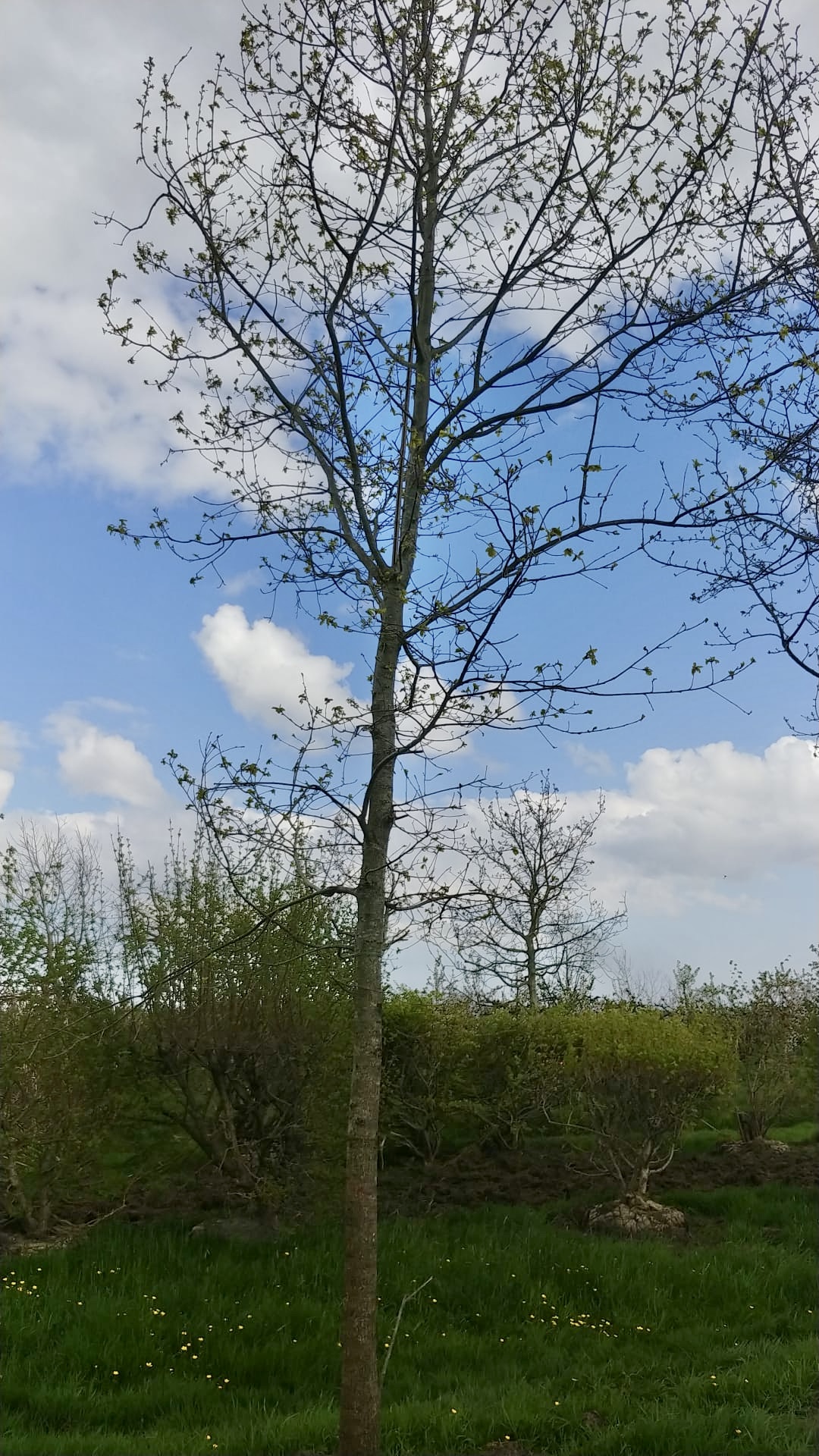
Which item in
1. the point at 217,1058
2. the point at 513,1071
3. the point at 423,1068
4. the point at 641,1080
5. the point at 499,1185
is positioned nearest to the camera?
the point at 217,1058

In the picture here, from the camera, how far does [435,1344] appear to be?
21.3ft

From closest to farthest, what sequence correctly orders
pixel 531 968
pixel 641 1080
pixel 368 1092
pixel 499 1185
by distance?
1. pixel 368 1092
2. pixel 641 1080
3. pixel 499 1185
4. pixel 531 968

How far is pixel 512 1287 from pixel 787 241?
730 cm

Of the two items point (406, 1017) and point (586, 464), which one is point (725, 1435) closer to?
point (586, 464)

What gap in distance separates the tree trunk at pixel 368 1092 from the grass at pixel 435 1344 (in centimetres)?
94

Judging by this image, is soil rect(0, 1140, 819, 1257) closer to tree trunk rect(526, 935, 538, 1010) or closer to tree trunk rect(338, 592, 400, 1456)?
tree trunk rect(526, 935, 538, 1010)

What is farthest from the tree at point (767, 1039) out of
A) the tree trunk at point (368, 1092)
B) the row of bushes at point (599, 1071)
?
the tree trunk at point (368, 1092)

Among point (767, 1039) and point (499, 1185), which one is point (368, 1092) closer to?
point (499, 1185)

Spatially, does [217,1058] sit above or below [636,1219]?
above

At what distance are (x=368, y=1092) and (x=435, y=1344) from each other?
3043mm

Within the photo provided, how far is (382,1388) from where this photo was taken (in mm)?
5887

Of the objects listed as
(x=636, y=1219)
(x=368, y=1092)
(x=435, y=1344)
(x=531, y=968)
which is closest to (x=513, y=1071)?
(x=636, y=1219)

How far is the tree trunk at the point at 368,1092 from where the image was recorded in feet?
14.2

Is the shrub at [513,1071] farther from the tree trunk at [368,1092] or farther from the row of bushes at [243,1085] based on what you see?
the tree trunk at [368,1092]
